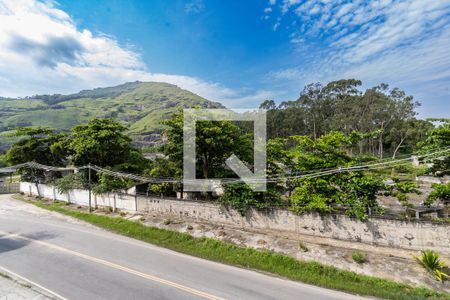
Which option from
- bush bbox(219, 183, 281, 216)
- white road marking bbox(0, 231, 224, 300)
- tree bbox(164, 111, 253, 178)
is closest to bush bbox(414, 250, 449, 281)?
bush bbox(219, 183, 281, 216)

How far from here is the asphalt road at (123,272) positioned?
25.0ft

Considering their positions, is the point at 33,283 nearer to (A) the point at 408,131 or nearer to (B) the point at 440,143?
(B) the point at 440,143

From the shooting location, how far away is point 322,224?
38.2 ft

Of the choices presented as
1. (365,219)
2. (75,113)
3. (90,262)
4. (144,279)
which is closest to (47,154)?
(90,262)

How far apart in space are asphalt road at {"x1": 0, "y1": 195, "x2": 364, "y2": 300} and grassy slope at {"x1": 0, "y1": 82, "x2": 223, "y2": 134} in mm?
94587

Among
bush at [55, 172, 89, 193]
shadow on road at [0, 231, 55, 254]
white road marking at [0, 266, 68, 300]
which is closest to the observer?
white road marking at [0, 266, 68, 300]

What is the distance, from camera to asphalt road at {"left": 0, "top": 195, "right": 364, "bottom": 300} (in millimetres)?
7625

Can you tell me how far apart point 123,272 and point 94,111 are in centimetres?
15493

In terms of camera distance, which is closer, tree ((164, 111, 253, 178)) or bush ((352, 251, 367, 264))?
bush ((352, 251, 367, 264))

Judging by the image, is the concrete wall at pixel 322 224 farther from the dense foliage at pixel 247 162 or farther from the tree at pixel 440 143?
the tree at pixel 440 143

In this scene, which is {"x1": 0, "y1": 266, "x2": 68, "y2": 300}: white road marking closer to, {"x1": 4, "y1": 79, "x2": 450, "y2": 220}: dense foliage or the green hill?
→ {"x1": 4, "y1": 79, "x2": 450, "y2": 220}: dense foliage

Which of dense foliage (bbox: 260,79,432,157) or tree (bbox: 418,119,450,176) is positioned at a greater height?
dense foliage (bbox: 260,79,432,157)

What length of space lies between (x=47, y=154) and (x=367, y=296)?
32970mm

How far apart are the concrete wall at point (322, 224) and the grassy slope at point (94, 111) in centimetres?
9221
